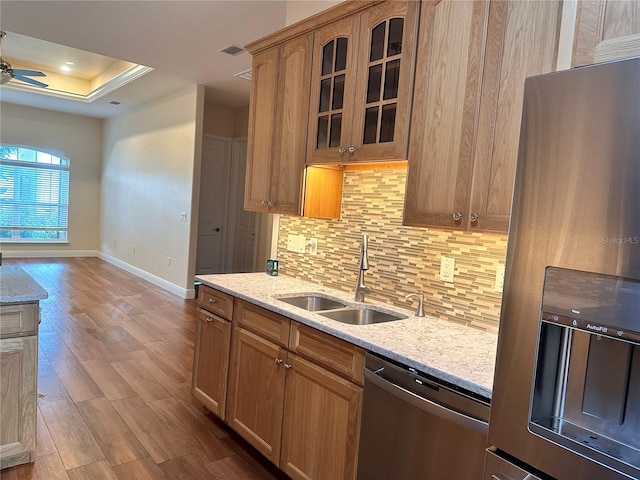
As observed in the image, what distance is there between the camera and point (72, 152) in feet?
29.0

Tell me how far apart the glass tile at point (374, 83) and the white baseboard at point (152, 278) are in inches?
181

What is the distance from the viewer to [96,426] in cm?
266

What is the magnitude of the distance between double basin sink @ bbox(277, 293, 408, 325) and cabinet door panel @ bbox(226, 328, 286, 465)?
298 mm

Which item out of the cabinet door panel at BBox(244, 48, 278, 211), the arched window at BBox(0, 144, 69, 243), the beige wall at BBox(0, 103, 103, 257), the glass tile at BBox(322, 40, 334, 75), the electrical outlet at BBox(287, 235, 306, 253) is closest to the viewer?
the glass tile at BBox(322, 40, 334, 75)

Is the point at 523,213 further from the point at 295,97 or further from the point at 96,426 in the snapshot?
the point at 96,426

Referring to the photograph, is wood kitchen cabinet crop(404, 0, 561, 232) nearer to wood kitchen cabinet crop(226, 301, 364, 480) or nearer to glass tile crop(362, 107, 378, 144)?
glass tile crop(362, 107, 378, 144)

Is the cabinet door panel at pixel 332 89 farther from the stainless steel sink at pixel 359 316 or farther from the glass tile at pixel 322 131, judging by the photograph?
the stainless steel sink at pixel 359 316

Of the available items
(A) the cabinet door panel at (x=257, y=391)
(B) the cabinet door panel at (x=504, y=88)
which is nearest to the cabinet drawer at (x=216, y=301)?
(A) the cabinet door panel at (x=257, y=391)

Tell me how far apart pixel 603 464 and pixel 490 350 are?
73 cm

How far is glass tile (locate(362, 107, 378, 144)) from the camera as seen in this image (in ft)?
6.95

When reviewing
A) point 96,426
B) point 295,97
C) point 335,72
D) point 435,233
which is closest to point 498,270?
point 435,233

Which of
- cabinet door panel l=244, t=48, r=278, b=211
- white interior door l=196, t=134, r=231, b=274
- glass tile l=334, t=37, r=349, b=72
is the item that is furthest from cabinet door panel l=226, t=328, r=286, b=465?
white interior door l=196, t=134, r=231, b=274

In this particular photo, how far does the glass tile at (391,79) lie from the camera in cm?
202

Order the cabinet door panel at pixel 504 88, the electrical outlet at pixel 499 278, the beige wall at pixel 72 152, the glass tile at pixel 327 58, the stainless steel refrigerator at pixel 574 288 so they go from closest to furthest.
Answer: the stainless steel refrigerator at pixel 574 288 < the cabinet door panel at pixel 504 88 < the electrical outlet at pixel 499 278 < the glass tile at pixel 327 58 < the beige wall at pixel 72 152
